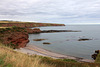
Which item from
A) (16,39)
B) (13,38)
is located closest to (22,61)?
(13,38)

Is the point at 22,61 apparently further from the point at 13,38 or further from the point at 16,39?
the point at 16,39

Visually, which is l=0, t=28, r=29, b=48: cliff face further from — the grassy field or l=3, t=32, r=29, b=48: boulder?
the grassy field

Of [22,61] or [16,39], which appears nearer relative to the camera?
[22,61]

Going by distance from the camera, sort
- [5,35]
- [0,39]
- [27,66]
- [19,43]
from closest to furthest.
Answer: [27,66] < [0,39] < [5,35] < [19,43]

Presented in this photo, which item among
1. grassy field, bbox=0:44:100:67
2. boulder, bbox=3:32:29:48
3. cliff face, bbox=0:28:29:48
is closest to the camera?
grassy field, bbox=0:44:100:67

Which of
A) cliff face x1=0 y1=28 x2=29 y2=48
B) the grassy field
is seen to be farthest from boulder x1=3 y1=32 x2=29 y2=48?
the grassy field

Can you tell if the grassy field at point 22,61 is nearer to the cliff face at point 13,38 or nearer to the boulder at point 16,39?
the cliff face at point 13,38

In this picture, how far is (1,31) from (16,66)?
23042mm

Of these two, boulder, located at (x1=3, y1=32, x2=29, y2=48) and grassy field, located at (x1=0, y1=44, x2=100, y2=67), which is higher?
grassy field, located at (x1=0, y1=44, x2=100, y2=67)

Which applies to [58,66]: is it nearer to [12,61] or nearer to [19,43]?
[12,61]

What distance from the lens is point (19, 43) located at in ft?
87.2

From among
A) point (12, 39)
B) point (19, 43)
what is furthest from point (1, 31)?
point (19, 43)

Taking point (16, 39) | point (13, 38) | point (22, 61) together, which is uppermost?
point (22, 61)

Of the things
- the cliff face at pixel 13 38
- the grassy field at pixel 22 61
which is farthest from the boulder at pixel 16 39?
the grassy field at pixel 22 61
